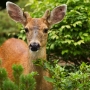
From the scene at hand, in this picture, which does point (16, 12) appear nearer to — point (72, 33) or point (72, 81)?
point (72, 33)

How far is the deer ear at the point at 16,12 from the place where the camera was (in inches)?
281

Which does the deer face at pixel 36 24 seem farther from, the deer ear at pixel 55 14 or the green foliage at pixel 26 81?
the green foliage at pixel 26 81

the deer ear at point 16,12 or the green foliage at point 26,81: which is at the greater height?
the deer ear at point 16,12

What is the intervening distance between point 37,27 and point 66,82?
2094 mm

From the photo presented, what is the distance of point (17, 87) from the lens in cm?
422

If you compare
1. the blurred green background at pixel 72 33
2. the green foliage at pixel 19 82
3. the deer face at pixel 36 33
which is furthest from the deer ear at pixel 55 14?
the green foliage at pixel 19 82

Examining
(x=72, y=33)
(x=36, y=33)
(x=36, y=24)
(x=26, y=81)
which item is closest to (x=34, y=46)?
(x=36, y=33)

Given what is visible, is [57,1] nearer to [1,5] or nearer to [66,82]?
[66,82]

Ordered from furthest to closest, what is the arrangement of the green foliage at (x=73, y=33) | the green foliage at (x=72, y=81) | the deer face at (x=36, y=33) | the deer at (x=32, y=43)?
the green foliage at (x=73, y=33) → the deer at (x=32, y=43) → the deer face at (x=36, y=33) → the green foliage at (x=72, y=81)

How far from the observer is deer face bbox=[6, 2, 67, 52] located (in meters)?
6.40

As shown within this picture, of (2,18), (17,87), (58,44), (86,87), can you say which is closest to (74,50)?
(58,44)

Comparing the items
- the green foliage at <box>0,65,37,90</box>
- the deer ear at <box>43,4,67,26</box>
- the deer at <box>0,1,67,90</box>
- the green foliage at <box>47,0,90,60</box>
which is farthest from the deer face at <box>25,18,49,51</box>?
the green foliage at <box>0,65,37,90</box>

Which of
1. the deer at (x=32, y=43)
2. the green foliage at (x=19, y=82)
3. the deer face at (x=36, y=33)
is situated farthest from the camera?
the deer at (x=32, y=43)

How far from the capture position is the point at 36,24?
6.74 metres
